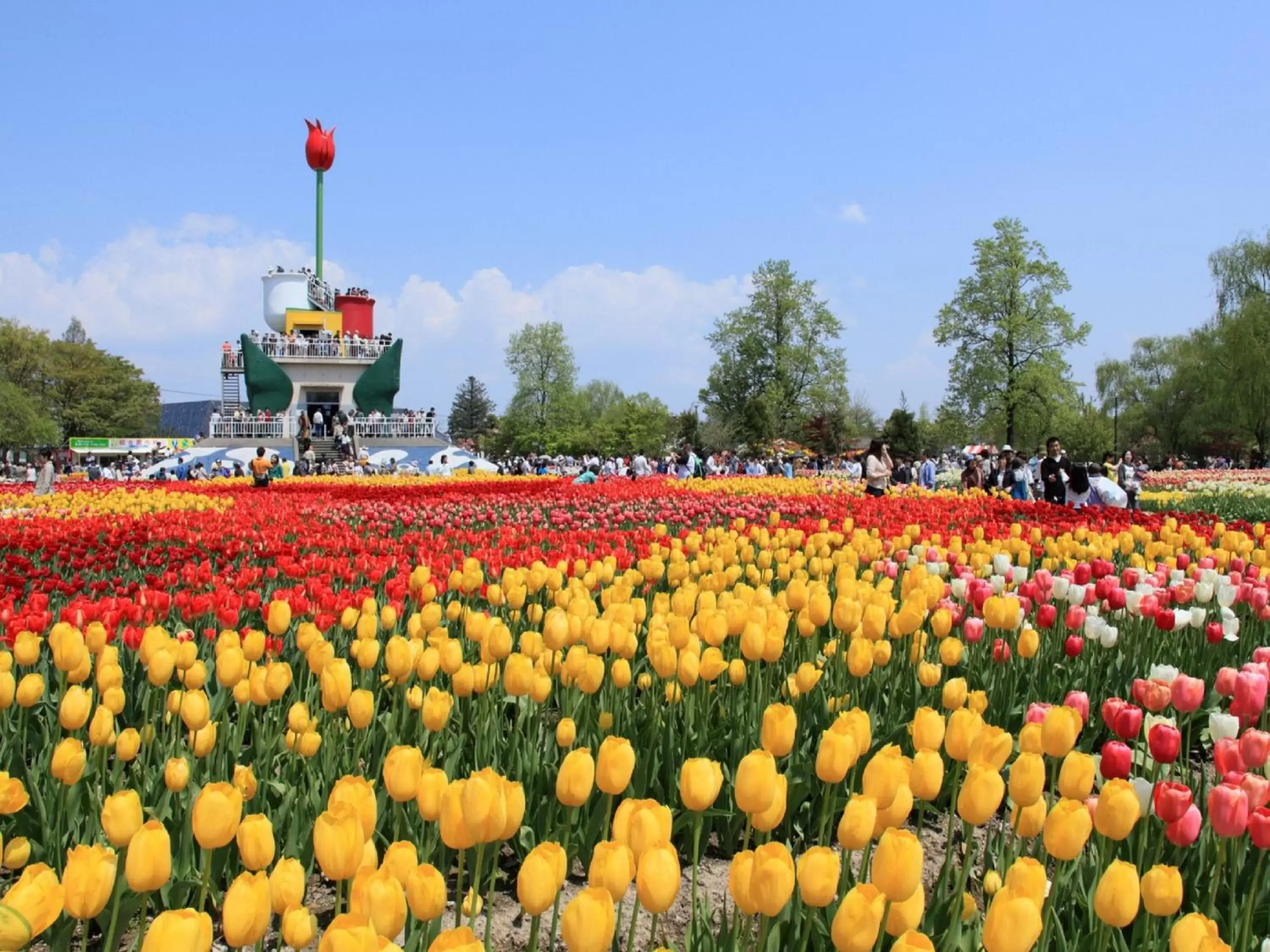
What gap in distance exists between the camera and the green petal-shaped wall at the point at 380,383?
4256 cm

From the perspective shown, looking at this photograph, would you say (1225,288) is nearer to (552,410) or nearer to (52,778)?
(552,410)

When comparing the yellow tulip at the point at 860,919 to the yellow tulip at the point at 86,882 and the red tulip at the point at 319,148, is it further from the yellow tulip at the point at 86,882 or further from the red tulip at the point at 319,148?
the red tulip at the point at 319,148

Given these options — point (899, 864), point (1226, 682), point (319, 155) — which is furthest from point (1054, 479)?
point (319, 155)

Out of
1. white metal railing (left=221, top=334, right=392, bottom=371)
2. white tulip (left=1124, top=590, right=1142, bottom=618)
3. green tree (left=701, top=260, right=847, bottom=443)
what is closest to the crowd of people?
white metal railing (left=221, top=334, right=392, bottom=371)

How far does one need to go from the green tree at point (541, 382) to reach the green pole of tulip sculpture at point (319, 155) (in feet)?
62.1

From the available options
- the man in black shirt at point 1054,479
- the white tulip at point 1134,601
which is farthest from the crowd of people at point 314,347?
the white tulip at point 1134,601

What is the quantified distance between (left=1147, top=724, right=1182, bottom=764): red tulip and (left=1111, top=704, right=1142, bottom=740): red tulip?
140 millimetres

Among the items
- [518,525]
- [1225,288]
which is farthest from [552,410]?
[518,525]

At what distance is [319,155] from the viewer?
47125 mm

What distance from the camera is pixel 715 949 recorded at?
1.84m

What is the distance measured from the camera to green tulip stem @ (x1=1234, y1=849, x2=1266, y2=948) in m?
1.87

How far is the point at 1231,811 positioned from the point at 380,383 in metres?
42.7

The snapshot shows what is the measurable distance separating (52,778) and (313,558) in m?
2.99

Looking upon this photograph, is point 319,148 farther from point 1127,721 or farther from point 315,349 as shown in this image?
point 1127,721
